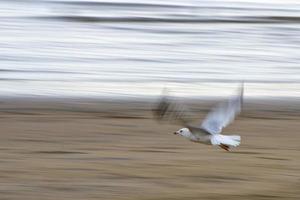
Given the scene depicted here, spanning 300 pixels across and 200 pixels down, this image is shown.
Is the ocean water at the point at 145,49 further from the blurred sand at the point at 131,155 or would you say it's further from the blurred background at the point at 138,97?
the blurred sand at the point at 131,155

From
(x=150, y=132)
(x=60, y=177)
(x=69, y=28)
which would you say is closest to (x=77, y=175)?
(x=60, y=177)

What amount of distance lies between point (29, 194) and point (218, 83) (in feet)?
19.9

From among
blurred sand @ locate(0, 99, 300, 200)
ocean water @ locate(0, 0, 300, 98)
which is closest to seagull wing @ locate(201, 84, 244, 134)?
blurred sand @ locate(0, 99, 300, 200)

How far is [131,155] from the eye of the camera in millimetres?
8625

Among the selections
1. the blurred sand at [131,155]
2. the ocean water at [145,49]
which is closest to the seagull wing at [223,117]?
Result: the blurred sand at [131,155]

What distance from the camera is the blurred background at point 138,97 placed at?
7699 mm

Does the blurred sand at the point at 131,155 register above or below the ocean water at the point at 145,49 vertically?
below

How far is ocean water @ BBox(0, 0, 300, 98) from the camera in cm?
1255

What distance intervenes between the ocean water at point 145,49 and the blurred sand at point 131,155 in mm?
1246

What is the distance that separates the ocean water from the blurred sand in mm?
1246

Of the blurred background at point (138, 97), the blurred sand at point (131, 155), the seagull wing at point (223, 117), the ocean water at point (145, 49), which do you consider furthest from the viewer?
the ocean water at point (145, 49)

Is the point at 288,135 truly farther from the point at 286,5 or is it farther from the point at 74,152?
the point at 286,5

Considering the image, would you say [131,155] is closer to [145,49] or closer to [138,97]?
[138,97]

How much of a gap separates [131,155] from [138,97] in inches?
121
